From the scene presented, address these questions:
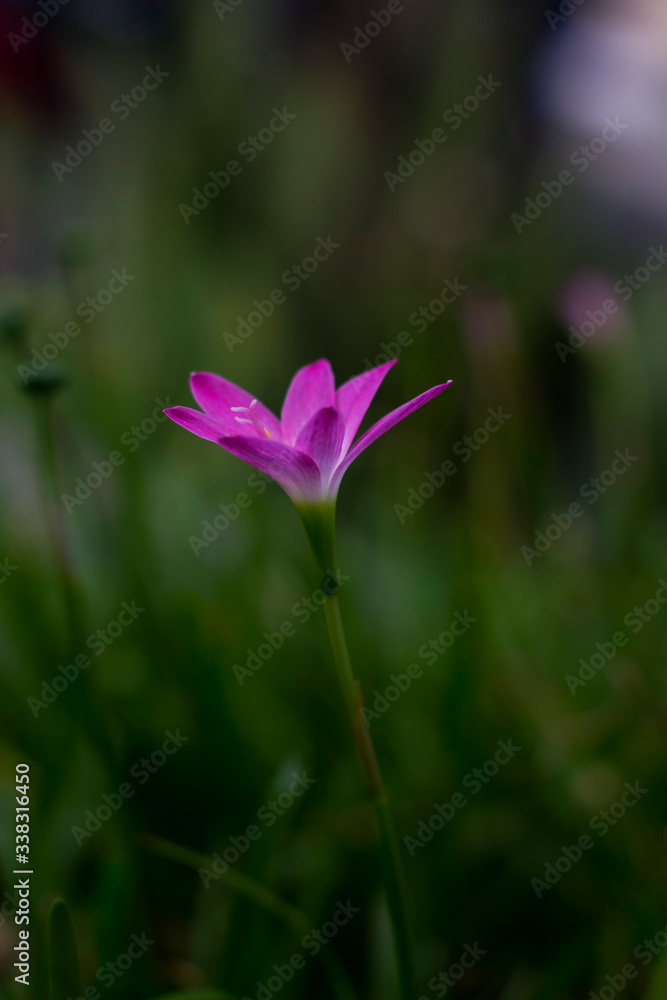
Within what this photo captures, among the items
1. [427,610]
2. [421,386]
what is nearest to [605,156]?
[421,386]

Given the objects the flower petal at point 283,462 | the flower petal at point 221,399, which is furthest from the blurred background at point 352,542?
the flower petal at point 283,462

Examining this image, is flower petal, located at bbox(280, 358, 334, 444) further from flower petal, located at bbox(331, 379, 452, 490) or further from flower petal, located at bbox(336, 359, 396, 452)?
flower petal, located at bbox(331, 379, 452, 490)

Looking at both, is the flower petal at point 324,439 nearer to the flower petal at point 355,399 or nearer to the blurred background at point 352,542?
the flower petal at point 355,399

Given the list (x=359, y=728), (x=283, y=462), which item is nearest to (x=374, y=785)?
(x=359, y=728)

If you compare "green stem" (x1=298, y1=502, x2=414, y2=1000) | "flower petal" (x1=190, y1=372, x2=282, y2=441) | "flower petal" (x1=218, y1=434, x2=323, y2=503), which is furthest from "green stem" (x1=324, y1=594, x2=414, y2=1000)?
"flower petal" (x1=190, y1=372, x2=282, y2=441)

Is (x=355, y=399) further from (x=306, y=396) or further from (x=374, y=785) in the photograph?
(x=374, y=785)

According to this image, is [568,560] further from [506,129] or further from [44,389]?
[506,129]
